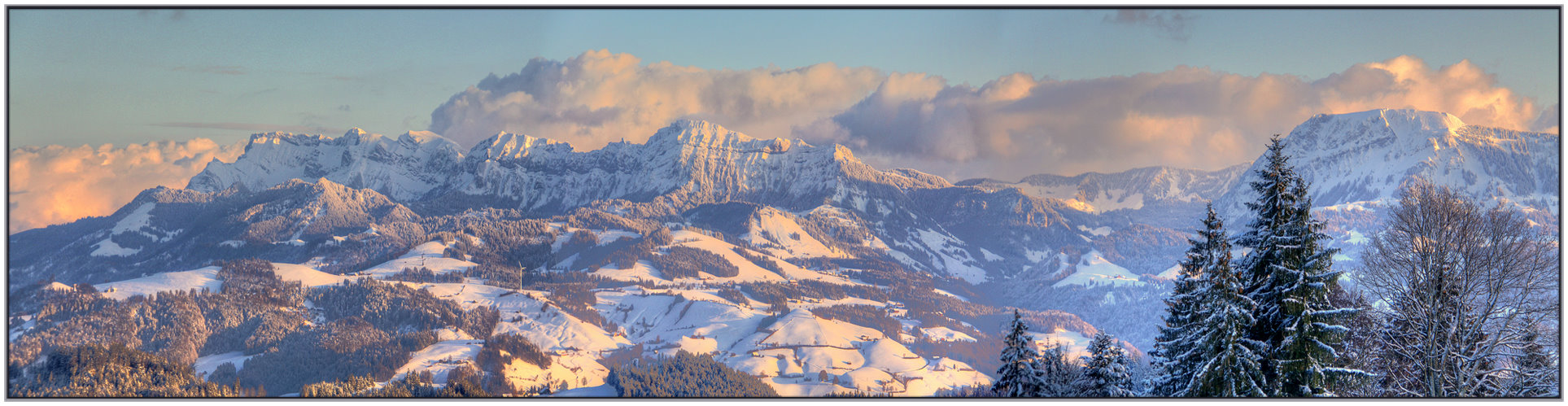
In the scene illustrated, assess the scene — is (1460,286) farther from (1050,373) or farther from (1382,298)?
(1050,373)

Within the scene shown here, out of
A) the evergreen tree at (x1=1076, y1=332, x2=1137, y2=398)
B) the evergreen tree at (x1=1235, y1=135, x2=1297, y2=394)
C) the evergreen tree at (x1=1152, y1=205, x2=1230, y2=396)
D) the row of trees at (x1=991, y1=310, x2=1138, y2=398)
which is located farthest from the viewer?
the evergreen tree at (x1=1076, y1=332, x2=1137, y2=398)

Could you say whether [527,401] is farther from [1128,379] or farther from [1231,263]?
[1128,379]

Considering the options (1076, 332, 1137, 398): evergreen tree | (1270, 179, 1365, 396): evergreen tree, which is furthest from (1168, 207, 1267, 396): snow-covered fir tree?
(1076, 332, 1137, 398): evergreen tree

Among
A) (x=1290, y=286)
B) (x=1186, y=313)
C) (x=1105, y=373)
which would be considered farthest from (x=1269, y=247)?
(x=1105, y=373)

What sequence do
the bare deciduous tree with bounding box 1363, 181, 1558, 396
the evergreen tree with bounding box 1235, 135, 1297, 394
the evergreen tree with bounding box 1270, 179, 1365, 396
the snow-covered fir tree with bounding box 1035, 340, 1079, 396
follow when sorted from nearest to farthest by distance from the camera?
the evergreen tree with bounding box 1270, 179, 1365, 396 < the evergreen tree with bounding box 1235, 135, 1297, 394 < the bare deciduous tree with bounding box 1363, 181, 1558, 396 < the snow-covered fir tree with bounding box 1035, 340, 1079, 396

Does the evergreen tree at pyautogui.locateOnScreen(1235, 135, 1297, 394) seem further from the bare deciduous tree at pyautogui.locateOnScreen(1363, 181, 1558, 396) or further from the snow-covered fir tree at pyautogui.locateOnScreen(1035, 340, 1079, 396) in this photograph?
the snow-covered fir tree at pyautogui.locateOnScreen(1035, 340, 1079, 396)

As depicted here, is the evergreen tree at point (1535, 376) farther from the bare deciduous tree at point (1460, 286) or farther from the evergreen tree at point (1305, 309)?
the evergreen tree at point (1305, 309)
